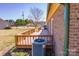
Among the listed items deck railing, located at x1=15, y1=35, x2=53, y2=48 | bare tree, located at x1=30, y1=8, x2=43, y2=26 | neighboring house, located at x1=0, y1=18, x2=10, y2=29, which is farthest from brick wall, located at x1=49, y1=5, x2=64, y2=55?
neighboring house, located at x1=0, y1=18, x2=10, y2=29

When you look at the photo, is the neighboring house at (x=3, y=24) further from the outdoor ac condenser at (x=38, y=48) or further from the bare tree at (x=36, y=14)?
the outdoor ac condenser at (x=38, y=48)

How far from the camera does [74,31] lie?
135 inches

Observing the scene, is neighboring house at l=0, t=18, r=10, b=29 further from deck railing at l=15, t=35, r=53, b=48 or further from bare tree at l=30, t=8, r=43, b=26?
deck railing at l=15, t=35, r=53, b=48

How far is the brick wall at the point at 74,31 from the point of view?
3393 mm

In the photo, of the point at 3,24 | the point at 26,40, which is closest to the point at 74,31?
the point at 3,24

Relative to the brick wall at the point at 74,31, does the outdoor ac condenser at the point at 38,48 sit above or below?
below

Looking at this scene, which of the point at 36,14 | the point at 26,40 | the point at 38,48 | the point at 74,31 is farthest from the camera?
the point at 26,40

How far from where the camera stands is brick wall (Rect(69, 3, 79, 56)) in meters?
3.39

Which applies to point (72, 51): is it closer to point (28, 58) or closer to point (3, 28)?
point (28, 58)

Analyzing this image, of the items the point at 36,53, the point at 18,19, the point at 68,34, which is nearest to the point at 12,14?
the point at 18,19

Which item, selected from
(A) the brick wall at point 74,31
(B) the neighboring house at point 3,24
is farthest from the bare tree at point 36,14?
(A) the brick wall at point 74,31

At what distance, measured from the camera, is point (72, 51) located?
3.44 m

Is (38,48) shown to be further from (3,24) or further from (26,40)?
(26,40)

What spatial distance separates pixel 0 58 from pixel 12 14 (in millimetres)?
1586
